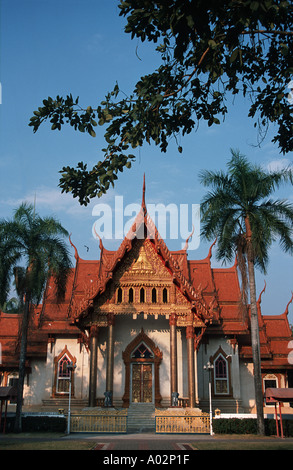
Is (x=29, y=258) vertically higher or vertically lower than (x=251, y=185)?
lower

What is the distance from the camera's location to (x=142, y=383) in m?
23.2

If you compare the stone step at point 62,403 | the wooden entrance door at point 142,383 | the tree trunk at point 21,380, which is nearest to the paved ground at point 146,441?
the tree trunk at point 21,380

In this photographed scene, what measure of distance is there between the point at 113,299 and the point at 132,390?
4.74 m

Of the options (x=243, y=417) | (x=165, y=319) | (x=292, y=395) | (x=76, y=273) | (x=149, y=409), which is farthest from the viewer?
(x=76, y=273)

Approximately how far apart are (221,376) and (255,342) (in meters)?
6.65

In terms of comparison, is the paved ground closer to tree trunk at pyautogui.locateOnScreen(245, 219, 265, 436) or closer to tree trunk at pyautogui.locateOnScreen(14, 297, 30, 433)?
tree trunk at pyautogui.locateOnScreen(245, 219, 265, 436)

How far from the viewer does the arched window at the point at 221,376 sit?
24.6 meters

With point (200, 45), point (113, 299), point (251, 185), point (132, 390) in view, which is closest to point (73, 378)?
point (132, 390)

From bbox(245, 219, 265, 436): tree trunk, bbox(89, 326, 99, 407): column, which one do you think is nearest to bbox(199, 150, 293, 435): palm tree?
bbox(245, 219, 265, 436): tree trunk

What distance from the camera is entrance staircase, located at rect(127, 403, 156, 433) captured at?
66.9ft

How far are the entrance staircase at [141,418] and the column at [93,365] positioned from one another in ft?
6.17

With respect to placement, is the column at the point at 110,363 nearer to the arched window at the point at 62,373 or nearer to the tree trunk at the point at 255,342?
the arched window at the point at 62,373

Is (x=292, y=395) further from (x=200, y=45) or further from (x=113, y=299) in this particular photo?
(x=200, y=45)

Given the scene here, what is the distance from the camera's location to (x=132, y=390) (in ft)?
75.9
